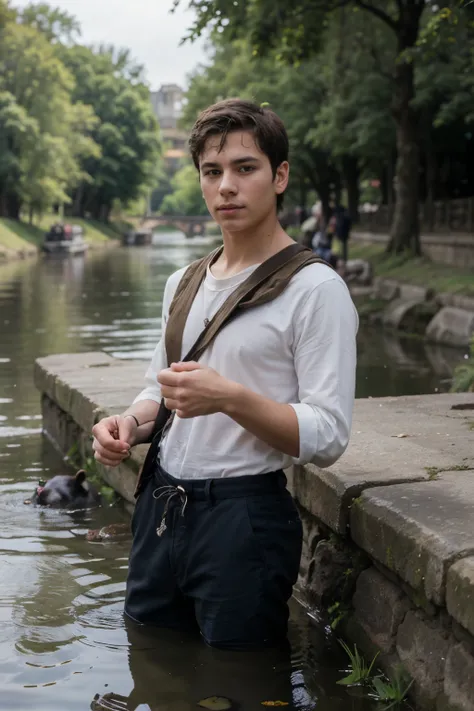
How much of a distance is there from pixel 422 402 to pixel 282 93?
3544cm

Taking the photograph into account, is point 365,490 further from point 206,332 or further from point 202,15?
point 202,15

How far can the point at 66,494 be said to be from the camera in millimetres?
6609

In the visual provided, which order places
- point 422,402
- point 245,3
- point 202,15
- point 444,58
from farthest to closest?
point 444,58
point 245,3
point 202,15
point 422,402

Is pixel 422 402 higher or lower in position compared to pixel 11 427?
higher

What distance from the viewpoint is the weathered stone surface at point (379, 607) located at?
12.5ft

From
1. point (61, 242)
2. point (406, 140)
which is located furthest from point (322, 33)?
point (61, 242)

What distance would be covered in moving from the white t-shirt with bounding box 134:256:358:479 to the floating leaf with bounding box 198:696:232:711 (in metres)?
0.71

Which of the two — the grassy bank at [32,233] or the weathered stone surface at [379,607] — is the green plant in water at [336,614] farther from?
the grassy bank at [32,233]

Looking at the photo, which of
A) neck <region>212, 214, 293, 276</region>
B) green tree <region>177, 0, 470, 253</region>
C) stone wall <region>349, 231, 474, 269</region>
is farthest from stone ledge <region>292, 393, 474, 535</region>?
stone wall <region>349, 231, 474, 269</region>

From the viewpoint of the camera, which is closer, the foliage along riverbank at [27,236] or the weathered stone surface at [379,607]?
the weathered stone surface at [379,607]

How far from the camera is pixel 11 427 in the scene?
9.02 metres

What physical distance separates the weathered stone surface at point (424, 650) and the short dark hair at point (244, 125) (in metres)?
1.45

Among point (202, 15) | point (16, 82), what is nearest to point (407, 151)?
point (202, 15)

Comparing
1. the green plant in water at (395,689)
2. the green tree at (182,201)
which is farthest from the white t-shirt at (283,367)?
the green tree at (182,201)
